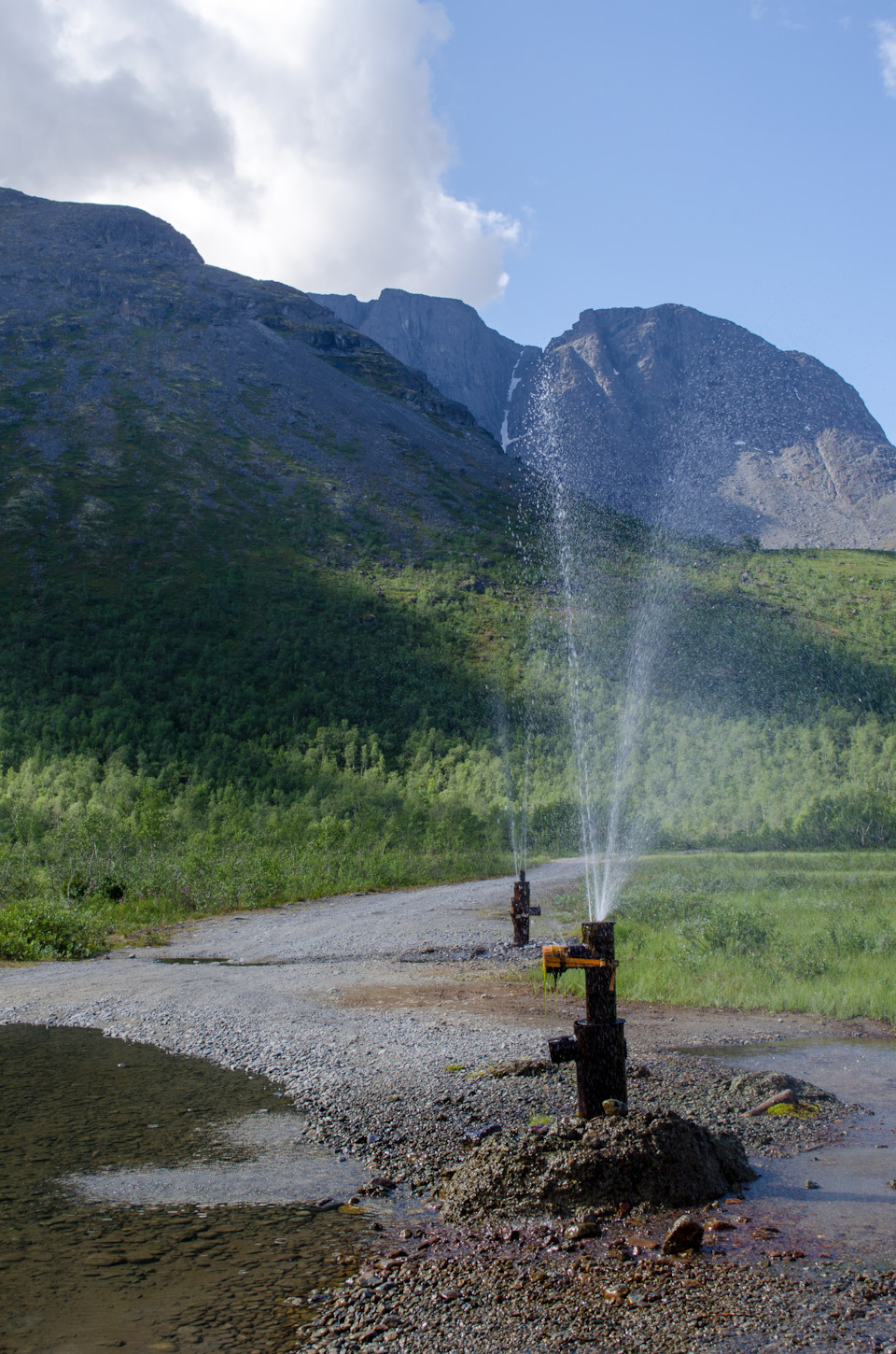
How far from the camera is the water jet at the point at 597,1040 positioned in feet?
18.2

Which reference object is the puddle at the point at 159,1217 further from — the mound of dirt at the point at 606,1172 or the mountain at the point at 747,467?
the mountain at the point at 747,467

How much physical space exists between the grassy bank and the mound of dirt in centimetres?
526

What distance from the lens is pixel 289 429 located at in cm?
8856

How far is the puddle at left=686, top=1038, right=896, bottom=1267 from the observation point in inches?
176

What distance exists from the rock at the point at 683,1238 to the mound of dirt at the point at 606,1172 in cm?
47

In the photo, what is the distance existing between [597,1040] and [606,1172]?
767 millimetres

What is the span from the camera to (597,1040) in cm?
555

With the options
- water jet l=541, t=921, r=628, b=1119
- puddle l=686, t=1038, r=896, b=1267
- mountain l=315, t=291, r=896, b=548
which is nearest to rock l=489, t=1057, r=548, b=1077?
puddle l=686, t=1038, r=896, b=1267

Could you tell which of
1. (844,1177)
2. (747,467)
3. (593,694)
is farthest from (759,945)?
(747,467)

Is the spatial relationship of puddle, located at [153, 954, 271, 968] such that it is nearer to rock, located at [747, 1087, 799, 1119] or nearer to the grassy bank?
the grassy bank

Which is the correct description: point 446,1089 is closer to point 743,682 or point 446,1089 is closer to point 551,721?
point 551,721

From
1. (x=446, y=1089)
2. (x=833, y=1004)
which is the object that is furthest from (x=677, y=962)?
(x=446, y=1089)

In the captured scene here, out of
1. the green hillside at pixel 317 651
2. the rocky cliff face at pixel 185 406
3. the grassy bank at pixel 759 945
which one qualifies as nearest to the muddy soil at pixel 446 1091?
the grassy bank at pixel 759 945

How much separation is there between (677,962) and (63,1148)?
8.00m
